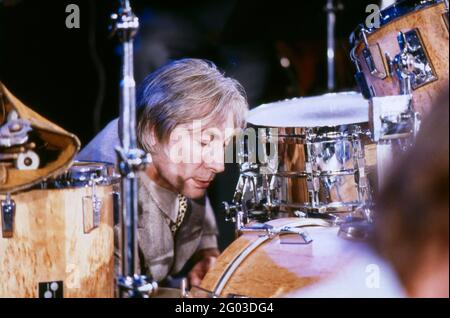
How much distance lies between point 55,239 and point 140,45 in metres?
1.84

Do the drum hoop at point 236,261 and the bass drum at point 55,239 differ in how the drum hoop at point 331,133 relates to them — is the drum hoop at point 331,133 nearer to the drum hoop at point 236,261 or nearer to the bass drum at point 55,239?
the drum hoop at point 236,261

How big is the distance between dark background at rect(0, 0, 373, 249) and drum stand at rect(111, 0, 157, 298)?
61.5 inches

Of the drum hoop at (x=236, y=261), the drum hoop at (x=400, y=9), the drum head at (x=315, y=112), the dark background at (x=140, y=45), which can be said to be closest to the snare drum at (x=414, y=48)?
the drum hoop at (x=400, y=9)

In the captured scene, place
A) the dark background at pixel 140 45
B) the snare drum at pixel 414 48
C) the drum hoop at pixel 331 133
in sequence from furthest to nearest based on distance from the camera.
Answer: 1. the dark background at pixel 140 45
2. the drum hoop at pixel 331 133
3. the snare drum at pixel 414 48

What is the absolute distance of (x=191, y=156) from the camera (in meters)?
2.31

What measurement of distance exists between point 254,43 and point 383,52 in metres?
1.73

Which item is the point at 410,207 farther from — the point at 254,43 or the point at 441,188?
the point at 254,43

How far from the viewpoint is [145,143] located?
2355 millimetres

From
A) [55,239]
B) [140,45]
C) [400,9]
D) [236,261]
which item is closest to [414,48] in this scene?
[400,9]

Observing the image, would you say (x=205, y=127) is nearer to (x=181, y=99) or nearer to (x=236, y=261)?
(x=181, y=99)

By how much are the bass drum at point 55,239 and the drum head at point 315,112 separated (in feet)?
2.29

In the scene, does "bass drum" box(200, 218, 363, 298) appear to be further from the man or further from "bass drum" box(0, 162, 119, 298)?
the man

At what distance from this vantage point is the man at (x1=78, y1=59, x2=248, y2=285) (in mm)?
2309

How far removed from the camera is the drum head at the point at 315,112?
224 cm
